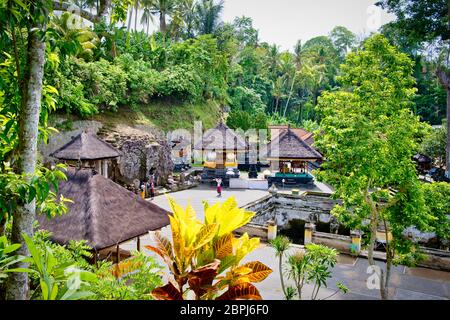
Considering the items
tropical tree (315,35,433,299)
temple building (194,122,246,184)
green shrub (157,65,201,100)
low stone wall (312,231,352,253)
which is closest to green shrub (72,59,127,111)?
green shrub (157,65,201,100)

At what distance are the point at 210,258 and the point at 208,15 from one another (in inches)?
1421

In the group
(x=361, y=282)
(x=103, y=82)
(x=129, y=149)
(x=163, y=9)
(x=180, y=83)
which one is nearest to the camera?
(x=361, y=282)

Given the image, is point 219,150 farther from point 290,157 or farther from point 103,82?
point 103,82

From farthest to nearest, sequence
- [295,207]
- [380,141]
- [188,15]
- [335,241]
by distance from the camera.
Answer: [188,15] → [295,207] → [335,241] → [380,141]

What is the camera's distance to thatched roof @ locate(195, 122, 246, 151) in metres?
23.6

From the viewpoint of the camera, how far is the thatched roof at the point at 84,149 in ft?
46.5

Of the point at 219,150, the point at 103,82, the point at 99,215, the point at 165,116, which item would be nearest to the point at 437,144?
the point at 219,150

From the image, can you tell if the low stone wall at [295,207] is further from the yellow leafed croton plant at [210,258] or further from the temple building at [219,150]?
the yellow leafed croton plant at [210,258]

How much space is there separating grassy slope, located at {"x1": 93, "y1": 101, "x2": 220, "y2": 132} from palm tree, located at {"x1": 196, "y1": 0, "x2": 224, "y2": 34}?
27.6 ft

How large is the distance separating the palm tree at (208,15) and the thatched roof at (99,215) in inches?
1235

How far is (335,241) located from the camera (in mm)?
13031

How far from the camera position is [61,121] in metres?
19.0

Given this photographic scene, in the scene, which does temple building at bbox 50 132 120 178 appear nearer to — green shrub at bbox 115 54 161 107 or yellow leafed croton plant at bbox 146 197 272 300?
green shrub at bbox 115 54 161 107

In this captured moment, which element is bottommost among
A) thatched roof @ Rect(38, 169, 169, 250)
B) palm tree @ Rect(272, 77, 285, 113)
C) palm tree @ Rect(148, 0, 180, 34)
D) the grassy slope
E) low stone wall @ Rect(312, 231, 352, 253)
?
low stone wall @ Rect(312, 231, 352, 253)
